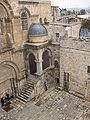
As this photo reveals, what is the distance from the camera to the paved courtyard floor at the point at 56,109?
608 inches

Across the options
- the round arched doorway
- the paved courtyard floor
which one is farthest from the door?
the round arched doorway

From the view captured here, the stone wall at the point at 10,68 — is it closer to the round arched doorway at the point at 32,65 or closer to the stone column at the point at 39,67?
the round arched doorway at the point at 32,65

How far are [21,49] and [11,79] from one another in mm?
3500

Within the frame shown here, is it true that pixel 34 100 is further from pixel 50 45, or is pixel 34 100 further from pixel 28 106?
pixel 50 45

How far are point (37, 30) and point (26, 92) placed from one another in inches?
277

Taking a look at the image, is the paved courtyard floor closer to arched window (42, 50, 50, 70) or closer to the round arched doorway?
the round arched doorway

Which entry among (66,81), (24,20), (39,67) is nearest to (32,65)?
(39,67)

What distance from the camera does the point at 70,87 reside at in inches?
764

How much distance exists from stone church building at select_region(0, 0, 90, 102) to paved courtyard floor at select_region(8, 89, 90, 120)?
1125 mm

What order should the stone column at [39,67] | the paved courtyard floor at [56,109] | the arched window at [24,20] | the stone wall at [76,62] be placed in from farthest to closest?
the stone column at [39,67] → the arched window at [24,20] → the stone wall at [76,62] → the paved courtyard floor at [56,109]

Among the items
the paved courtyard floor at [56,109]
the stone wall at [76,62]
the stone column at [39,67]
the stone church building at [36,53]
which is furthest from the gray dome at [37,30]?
the paved courtyard floor at [56,109]

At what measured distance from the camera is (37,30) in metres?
18.4

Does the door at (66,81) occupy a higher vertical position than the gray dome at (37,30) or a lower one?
lower

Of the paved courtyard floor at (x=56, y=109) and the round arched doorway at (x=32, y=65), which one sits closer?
the paved courtyard floor at (x=56, y=109)
